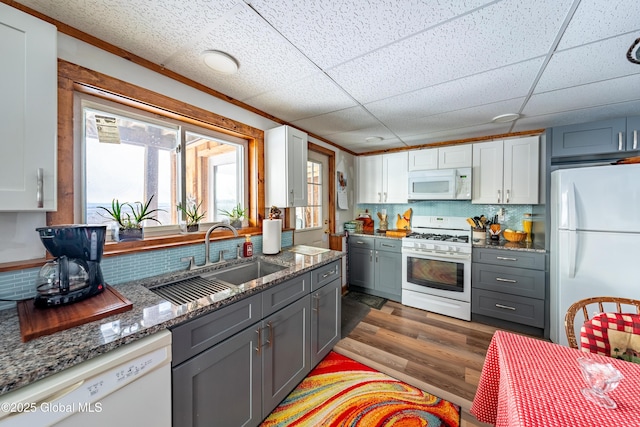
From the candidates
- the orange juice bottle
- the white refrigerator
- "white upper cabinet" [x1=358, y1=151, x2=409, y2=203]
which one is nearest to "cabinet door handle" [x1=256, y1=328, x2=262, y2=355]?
the white refrigerator

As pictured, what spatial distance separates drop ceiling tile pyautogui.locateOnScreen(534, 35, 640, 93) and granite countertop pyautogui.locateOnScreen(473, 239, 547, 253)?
5.04 feet

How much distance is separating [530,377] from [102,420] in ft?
4.82

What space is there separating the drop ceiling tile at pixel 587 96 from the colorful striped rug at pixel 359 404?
2.46 meters

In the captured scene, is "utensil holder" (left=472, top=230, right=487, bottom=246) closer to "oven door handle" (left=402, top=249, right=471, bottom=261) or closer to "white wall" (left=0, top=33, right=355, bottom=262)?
"oven door handle" (left=402, top=249, right=471, bottom=261)

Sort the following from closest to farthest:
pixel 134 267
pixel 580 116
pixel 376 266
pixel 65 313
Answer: pixel 65 313
pixel 134 267
pixel 580 116
pixel 376 266

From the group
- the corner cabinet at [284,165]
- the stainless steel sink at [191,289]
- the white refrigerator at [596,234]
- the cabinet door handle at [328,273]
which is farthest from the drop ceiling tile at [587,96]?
the stainless steel sink at [191,289]

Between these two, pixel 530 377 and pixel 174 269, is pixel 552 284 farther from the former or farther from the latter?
pixel 174 269

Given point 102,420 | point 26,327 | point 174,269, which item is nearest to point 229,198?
point 174,269

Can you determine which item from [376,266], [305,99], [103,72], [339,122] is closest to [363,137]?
[339,122]

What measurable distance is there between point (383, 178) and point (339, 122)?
144cm

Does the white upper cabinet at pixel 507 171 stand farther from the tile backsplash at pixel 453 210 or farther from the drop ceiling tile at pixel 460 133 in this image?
the tile backsplash at pixel 453 210

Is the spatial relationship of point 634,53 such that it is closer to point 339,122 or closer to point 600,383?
point 600,383

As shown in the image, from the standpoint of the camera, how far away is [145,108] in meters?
1.51

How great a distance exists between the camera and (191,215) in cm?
178
